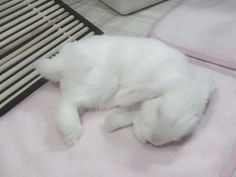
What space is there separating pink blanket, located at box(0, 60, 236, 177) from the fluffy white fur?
0.05 metres

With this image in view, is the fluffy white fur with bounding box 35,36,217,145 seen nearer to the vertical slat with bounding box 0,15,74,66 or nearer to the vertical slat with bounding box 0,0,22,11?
the vertical slat with bounding box 0,15,74,66

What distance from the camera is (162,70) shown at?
0.99 meters

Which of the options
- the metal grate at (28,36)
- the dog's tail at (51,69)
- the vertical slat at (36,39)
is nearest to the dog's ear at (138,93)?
the dog's tail at (51,69)

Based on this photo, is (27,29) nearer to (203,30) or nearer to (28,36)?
(28,36)

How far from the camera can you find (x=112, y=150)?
39.8 inches

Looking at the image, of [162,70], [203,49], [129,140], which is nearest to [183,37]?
[203,49]

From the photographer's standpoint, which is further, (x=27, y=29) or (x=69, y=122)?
(x=27, y=29)

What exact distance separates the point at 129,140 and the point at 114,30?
2.32 feet

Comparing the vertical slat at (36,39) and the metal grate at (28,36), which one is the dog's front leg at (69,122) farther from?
the vertical slat at (36,39)

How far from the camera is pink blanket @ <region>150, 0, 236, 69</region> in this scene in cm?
134

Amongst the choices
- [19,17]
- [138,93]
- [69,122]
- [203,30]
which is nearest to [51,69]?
[69,122]

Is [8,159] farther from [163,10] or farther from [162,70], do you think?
[163,10]

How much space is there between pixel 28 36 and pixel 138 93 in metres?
0.68

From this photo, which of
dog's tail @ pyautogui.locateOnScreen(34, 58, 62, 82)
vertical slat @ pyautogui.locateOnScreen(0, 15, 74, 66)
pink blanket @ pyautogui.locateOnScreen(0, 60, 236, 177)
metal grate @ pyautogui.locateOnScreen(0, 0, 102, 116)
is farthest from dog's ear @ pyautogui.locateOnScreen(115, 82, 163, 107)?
vertical slat @ pyautogui.locateOnScreen(0, 15, 74, 66)
